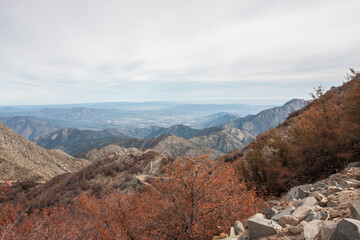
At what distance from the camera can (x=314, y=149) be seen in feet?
48.7

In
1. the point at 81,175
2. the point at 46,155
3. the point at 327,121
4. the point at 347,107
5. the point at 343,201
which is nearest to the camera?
the point at 343,201

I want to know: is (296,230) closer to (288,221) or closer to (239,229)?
(288,221)

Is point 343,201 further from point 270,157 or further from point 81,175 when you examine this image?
point 81,175

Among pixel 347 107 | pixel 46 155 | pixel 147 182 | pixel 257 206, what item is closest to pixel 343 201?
pixel 257 206

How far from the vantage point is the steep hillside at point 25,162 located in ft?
137

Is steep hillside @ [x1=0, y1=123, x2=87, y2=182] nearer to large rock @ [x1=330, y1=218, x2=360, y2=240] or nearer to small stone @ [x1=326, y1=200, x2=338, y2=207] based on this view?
small stone @ [x1=326, y1=200, x2=338, y2=207]

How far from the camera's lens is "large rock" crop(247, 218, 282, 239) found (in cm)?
514

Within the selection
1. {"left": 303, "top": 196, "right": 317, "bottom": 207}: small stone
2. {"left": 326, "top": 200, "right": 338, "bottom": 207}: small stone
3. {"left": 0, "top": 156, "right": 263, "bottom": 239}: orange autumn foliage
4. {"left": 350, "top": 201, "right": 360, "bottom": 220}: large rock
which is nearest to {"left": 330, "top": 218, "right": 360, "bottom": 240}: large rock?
{"left": 350, "top": 201, "right": 360, "bottom": 220}: large rock

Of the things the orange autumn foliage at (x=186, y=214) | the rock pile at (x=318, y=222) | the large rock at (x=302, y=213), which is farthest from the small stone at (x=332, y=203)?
the orange autumn foliage at (x=186, y=214)

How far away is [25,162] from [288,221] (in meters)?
65.7

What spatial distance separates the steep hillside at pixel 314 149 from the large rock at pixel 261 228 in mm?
10699

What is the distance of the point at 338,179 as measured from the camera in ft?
28.8

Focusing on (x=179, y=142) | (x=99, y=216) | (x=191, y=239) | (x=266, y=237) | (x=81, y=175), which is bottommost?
(x=179, y=142)

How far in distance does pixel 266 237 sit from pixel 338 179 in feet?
22.1
